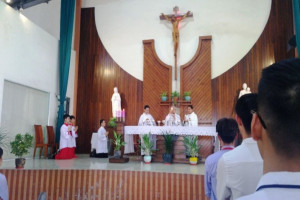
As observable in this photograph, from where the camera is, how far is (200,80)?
Result: 9.03m

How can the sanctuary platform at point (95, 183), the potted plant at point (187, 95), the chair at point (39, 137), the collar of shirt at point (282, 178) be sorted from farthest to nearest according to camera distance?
the potted plant at point (187, 95), the chair at point (39, 137), the sanctuary platform at point (95, 183), the collar of shirt at point (282, 178)

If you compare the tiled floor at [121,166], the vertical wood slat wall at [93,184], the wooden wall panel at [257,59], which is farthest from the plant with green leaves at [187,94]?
the vertical wood slat wall at [93,184]

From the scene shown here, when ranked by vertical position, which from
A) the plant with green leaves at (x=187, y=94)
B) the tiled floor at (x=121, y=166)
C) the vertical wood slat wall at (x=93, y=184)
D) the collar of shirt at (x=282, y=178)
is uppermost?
the plant with green leaves at (x=187, y=94)

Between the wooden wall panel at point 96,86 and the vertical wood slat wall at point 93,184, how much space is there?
4.76 metres

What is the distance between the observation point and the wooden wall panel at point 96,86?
9.50 m

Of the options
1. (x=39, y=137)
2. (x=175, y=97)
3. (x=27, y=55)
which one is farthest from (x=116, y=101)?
(x=27, y=55)

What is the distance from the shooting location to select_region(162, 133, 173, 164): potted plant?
625 centimetres

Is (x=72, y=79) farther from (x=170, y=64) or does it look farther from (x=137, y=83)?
(x=170, y=64)

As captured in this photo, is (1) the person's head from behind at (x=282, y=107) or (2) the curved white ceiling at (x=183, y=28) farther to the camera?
(2) the curved white ceiling at (x=183, y=28)

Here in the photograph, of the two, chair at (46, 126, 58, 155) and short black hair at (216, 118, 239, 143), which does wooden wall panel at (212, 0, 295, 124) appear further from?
short black hair at (216, 118, 239, 143)

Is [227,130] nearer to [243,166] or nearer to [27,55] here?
[243,166]

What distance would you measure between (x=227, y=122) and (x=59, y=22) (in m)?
8.69

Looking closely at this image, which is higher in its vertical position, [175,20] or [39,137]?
[175,20]

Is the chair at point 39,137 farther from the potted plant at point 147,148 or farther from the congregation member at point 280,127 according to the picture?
the congregation member at point 280,127
